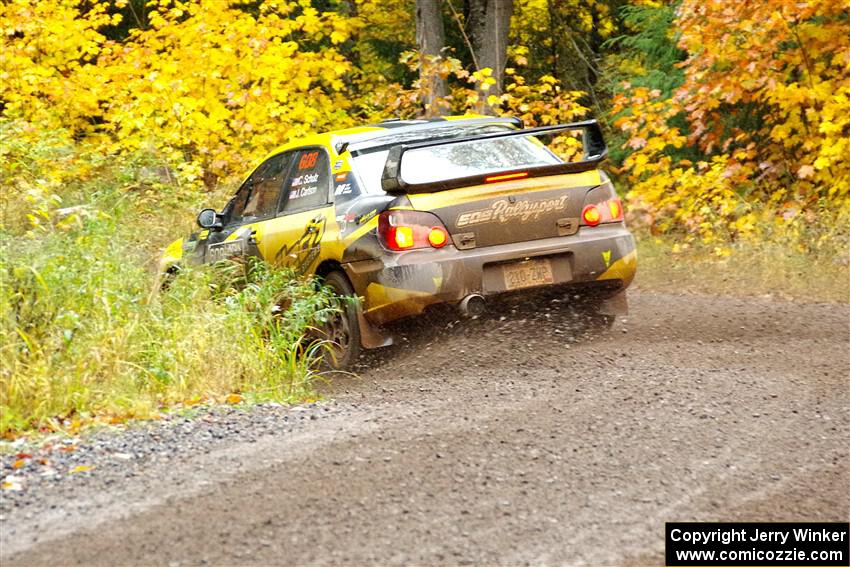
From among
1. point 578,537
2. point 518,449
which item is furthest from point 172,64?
point 578,537

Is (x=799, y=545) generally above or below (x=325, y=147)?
below

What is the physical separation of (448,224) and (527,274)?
2.04 ft

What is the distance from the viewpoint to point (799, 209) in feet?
44.3

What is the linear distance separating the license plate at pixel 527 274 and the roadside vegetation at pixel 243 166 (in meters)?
1.27

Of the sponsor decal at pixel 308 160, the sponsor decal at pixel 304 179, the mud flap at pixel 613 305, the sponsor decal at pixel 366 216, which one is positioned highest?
the sponsor decal at pixel 308 160

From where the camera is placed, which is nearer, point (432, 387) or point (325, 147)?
point (432, 387)

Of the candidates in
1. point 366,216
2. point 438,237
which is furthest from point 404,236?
point 366,216

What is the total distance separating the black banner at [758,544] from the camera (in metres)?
4.35

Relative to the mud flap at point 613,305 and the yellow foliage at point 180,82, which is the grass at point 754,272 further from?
the yellow foliage at point 180,82

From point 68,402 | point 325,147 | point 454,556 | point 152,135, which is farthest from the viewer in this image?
point 152,135

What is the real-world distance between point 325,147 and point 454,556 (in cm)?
541

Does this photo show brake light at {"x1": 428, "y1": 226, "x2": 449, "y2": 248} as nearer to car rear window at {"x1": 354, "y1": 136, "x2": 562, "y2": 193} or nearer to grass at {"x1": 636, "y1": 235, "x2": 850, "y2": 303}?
car rear window at {"x1": 354, "y1": 136, "x2": 562, "y2": 193}

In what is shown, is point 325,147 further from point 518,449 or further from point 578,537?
point 578,537

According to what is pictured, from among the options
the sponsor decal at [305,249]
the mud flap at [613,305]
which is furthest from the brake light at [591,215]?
the sponsor decal at [305,249]
